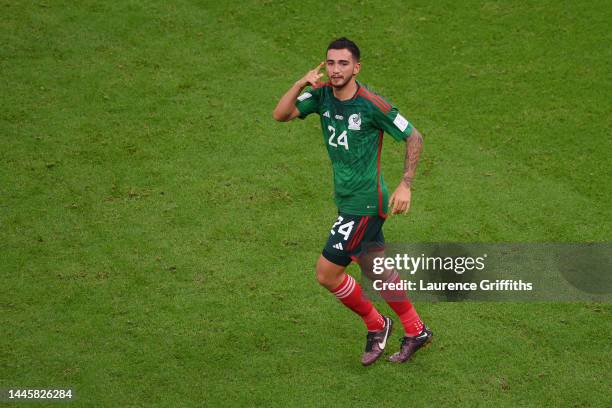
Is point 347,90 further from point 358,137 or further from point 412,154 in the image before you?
point 412,154

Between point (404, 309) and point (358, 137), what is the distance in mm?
1552

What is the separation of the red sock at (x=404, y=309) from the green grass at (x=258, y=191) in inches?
11.6

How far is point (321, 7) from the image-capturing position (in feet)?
43.2

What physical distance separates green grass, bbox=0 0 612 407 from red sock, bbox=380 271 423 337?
29 centimetres

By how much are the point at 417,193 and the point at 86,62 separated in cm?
509

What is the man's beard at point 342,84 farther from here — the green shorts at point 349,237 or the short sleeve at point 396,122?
the green shorts at point 349,237

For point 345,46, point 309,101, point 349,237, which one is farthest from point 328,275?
point 345,46

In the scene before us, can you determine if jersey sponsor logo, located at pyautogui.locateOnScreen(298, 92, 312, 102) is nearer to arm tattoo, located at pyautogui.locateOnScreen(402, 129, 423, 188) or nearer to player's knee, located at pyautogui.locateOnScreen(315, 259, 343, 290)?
arm tattoo, located at pyautogui.locateOnScreen(402, 129, 423, 188)

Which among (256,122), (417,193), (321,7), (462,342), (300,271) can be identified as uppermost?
(321,7)

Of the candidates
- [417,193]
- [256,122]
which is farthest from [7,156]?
[417,193]

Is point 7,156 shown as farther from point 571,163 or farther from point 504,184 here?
point 571,163

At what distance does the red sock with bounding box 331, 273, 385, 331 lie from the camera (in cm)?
750

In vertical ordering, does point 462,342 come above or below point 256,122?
below

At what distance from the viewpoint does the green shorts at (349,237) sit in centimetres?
730
